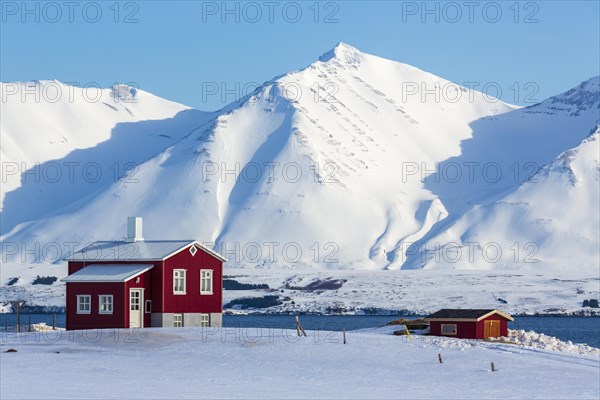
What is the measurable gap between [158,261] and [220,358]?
2031 centimetres

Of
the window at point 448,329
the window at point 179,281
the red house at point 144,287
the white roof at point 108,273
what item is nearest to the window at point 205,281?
the red house at point 144,287

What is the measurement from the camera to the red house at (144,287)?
89500 mm

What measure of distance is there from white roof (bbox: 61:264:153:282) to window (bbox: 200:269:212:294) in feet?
15.3

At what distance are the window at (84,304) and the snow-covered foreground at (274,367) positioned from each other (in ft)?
13.8

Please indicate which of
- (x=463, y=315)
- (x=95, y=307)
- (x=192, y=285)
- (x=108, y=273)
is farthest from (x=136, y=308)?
(x=463, y=315)

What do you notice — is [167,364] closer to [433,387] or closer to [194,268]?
[433,387]

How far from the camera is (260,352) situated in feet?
245

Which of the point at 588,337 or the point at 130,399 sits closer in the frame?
the point at 130,399

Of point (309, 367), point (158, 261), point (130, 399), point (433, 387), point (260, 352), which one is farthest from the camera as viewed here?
point (158, 261)

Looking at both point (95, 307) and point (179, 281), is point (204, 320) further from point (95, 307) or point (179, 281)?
point (95, 307)

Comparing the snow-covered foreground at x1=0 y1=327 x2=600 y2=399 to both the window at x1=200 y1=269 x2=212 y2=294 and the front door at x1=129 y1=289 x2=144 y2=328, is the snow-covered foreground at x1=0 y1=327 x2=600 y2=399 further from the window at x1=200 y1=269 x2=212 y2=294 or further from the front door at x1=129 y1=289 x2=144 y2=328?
the window at x1=200 y1=269 x2=212 y2=294

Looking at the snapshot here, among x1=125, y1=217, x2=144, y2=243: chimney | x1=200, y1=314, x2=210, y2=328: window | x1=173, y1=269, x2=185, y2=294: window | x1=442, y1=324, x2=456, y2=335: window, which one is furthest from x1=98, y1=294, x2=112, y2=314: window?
x1=442, y1=324, x2=456, y2=335: window

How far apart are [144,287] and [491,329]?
86.6 feet

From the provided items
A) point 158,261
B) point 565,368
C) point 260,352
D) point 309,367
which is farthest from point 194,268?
point 565,368
